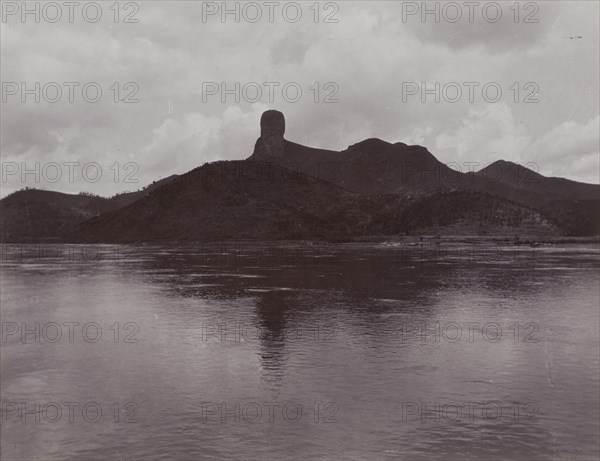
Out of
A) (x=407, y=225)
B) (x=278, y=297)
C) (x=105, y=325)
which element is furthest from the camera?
(x=407, y=225)

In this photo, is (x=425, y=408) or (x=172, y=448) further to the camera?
(x=425, y=408)

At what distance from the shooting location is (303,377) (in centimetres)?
2189

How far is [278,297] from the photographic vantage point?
44.7 meters

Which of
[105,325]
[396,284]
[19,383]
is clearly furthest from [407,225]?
[19,383]

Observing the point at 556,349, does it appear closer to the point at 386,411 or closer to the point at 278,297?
the point at 386,411

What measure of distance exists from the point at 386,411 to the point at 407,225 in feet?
600

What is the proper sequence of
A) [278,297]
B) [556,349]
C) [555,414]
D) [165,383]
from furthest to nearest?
[278,297]
[556,349]
[165,383]
[555,414]

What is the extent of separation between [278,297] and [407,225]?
158m

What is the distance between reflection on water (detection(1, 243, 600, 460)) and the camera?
1599cm

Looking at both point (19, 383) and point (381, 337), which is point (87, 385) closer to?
point (19, 383)

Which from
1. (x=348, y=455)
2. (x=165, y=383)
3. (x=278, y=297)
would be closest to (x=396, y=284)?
(x=278, y=297)

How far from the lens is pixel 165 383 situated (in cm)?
2142

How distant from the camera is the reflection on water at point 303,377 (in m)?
16.0

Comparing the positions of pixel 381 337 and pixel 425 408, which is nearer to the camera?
pixel 425 408
